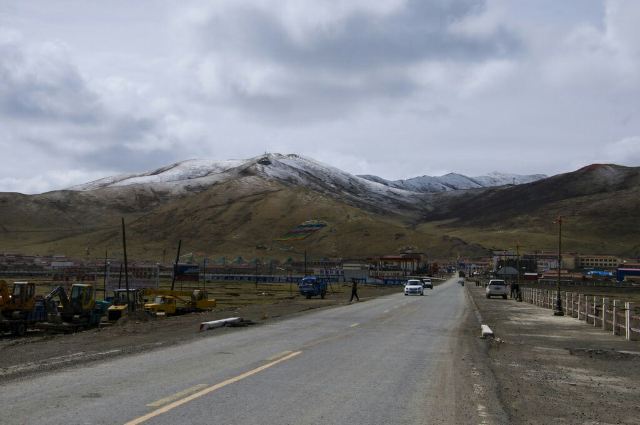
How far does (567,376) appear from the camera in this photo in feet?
46.3

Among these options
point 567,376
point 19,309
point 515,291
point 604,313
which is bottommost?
point 19,309

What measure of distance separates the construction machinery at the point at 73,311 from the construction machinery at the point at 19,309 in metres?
0.53

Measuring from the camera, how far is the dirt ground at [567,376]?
394 inches

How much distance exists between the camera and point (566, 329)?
27.4 m

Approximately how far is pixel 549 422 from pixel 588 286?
113 meters

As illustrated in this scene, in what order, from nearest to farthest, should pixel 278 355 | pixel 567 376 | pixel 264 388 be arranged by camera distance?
pixel 264 388 → pixel 567 376 → pixel 278 355

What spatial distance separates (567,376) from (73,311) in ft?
81.3

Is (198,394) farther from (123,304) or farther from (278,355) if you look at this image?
(123,304)

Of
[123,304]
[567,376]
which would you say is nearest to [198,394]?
[567,376]

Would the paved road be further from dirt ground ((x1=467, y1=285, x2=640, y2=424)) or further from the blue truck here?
the blue truck

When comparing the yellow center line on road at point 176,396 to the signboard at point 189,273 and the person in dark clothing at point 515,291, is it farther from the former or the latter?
the signboard at point 189,273

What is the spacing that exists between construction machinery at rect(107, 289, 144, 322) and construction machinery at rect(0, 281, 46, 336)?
3963 millimetres

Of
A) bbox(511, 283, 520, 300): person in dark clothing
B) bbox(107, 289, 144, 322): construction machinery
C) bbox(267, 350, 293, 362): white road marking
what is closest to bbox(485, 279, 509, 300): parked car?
bbox(511, 283, 520, 300): person in dark clothing

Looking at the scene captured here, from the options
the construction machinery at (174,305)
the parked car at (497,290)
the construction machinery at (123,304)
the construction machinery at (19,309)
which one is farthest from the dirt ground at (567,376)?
the parked car at (497,290)
